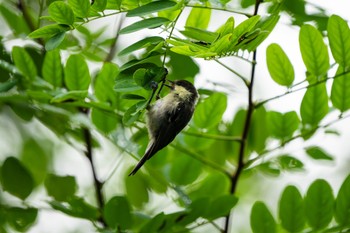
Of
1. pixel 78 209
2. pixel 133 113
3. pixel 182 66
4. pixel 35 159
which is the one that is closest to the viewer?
pixel 133 113

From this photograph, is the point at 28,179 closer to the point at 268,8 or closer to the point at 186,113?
the point at 186,113

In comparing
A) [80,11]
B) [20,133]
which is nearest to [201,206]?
[80,11]

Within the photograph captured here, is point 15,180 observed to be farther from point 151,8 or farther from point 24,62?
point 151,8

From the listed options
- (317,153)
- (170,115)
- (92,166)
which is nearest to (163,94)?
(170,115)

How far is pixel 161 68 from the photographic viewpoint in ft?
7.06

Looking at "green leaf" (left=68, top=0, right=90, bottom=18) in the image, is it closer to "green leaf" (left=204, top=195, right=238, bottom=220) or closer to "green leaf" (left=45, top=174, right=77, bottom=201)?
"green leaf" (left=204, top=195, right=238, bottom=220)

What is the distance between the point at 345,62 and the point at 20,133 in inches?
91.7

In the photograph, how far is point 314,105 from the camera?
9.50 feet

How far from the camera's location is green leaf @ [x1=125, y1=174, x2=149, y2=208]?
3273 mm

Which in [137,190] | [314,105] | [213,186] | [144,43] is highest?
[144,43]

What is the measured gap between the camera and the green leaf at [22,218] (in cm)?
285

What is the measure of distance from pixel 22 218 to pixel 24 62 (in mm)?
635

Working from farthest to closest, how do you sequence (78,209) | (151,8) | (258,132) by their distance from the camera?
(258,132)
(78,209)
(151,8)

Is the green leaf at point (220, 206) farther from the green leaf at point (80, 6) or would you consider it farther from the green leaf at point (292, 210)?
the green leaf at point (80, 6)
